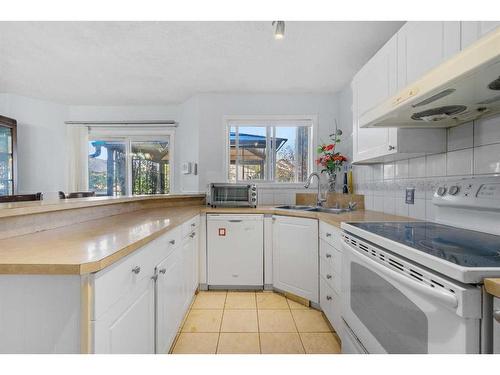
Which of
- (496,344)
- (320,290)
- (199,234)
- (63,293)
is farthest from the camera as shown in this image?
(199,234)

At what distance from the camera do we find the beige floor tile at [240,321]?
180 centimetres

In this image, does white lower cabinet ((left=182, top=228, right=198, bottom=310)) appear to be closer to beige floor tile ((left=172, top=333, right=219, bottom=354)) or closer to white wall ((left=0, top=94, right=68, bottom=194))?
beige floor tile ((left=172, top=333, right=219, bottom=354))

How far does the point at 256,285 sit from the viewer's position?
95.4 inches

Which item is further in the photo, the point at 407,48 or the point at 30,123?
the point at 30,123

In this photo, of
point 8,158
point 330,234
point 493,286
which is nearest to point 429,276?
point 493,286

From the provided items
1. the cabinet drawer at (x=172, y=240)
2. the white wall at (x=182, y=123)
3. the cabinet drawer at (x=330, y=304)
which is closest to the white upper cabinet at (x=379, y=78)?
the white wall at (x=182, y=123)

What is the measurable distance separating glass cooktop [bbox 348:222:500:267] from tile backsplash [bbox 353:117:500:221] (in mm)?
307

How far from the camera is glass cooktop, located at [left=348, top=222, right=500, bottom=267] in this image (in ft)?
2.54

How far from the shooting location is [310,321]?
6.27ft

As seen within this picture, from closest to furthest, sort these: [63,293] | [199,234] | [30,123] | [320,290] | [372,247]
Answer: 1. [63,293]
2. [372,247]
3. [320,290]
4. [199,234]
5. [30,123]

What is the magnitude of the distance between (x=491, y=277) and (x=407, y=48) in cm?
130

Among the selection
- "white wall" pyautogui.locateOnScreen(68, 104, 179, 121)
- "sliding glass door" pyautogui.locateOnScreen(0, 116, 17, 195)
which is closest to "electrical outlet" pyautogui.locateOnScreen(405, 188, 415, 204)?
"white wall" pyautogui.locateOnScreen(68, 104, 179, 121)
